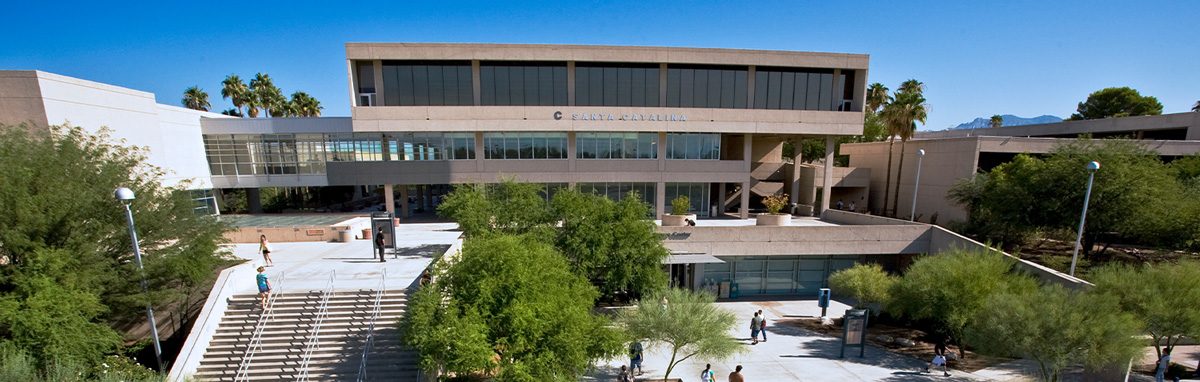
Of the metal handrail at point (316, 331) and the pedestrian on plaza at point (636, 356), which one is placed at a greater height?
the metal handrail at point (316, 331)

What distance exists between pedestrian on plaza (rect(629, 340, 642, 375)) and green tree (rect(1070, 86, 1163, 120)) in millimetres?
78238

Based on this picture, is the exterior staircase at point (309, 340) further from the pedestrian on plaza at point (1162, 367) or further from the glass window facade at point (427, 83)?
the pedestrian on plaza at point (1162, 367)

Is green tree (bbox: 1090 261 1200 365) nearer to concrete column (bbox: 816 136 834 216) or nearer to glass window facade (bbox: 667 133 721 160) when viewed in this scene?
concrete column (bbox: 816 136 834 216)

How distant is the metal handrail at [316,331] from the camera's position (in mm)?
12859

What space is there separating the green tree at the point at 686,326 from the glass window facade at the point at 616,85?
20.8m

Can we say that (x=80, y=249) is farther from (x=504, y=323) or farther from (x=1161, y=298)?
(x=1161, y=298)

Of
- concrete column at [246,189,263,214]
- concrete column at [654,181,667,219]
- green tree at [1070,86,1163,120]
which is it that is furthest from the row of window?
green tree at [1070,86,1163,120]

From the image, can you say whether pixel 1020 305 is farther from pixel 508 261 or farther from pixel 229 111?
pixel 229 111

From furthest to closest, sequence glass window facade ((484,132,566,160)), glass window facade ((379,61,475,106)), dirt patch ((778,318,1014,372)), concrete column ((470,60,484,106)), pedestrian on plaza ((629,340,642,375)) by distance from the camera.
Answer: glass window facade ((484,132,566,160))
glass window facade ((379,61,475,106))
concrete column ((470,60,484,106))
dirt patch ((778,318,1014,372))
pedestrian on plaza ((629,340,642,375))

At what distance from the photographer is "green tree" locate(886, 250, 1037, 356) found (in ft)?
51.0

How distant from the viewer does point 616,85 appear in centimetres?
3219

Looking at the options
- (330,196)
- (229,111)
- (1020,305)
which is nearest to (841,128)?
(1020,305)

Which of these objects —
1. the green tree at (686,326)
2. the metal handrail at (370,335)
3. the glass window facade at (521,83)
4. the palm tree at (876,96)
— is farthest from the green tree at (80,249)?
the palm tree at (876,96)

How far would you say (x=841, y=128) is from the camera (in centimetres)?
3272
